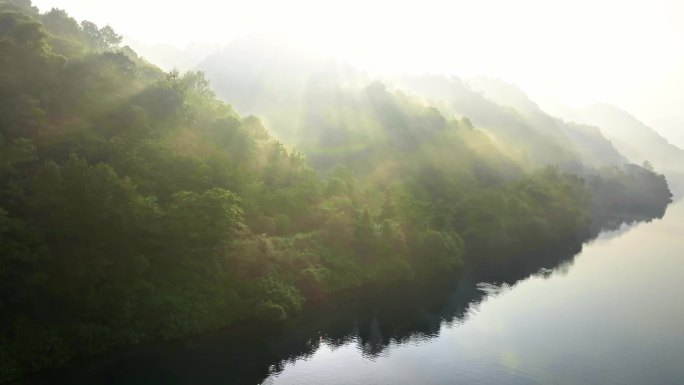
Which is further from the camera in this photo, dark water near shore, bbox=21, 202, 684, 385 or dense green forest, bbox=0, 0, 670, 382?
dense green forest, bbox=0, 0, 670, 382

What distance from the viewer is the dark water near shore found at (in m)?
50.8

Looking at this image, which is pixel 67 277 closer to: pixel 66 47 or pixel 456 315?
pixel 456 315

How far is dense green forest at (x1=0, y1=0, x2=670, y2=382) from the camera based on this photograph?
51.2 meters

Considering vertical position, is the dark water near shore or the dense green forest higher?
the dense green forest

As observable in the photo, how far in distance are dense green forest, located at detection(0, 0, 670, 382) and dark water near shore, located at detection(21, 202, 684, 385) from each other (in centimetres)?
413

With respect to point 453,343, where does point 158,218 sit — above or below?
above

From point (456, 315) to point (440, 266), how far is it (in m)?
20.4

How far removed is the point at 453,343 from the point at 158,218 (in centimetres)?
4115

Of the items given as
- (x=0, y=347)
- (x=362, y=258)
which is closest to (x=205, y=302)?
(x=0, y=347)

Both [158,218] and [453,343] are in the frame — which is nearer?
[158,218]

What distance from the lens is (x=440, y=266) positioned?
302ft

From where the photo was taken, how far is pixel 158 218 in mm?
61094

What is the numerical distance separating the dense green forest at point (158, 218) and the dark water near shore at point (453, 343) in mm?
4126

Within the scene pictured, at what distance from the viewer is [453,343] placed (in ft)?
202
